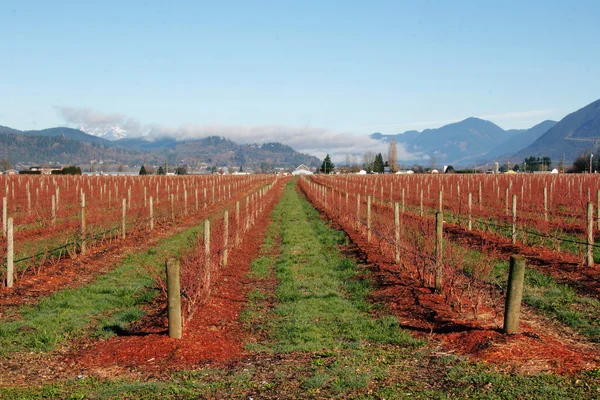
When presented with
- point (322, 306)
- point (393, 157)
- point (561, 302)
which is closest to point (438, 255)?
point (322, 306)

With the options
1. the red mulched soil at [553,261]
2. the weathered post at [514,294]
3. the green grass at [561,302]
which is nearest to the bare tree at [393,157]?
the red mulched soil at [553,261]

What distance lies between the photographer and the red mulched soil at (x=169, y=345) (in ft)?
22.4

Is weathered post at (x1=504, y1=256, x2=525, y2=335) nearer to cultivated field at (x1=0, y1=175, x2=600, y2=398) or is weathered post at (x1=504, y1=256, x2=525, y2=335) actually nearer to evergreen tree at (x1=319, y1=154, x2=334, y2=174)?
cultivated field at (x1=0, y1=175, x2=600, y2=398)

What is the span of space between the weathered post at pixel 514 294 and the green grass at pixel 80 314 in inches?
207

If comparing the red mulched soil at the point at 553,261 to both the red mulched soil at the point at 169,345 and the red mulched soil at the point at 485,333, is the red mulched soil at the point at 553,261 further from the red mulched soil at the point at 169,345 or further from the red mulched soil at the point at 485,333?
the red mulched soil at the point at 169,345

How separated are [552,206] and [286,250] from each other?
1774cm

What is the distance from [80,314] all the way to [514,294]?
6.51 metres

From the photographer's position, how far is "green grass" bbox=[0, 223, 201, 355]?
7875mm

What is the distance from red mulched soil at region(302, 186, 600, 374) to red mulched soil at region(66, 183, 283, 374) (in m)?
2.57

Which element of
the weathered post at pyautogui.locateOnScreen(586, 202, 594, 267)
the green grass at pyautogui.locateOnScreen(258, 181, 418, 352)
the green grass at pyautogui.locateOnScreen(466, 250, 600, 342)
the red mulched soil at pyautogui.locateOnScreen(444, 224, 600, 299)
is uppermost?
the weathered post at pyautogui.locateOnScreen(586, 202, 594, 267)

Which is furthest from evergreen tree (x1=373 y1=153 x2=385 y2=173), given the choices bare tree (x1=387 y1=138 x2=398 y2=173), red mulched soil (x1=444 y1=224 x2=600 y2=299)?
red mulched soil (x1=444 y1=224 x2=600 y2=299)

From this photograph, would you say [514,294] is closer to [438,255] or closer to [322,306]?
[438,255]

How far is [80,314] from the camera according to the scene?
9.27 m

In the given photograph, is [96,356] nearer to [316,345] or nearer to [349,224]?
[316,345]
